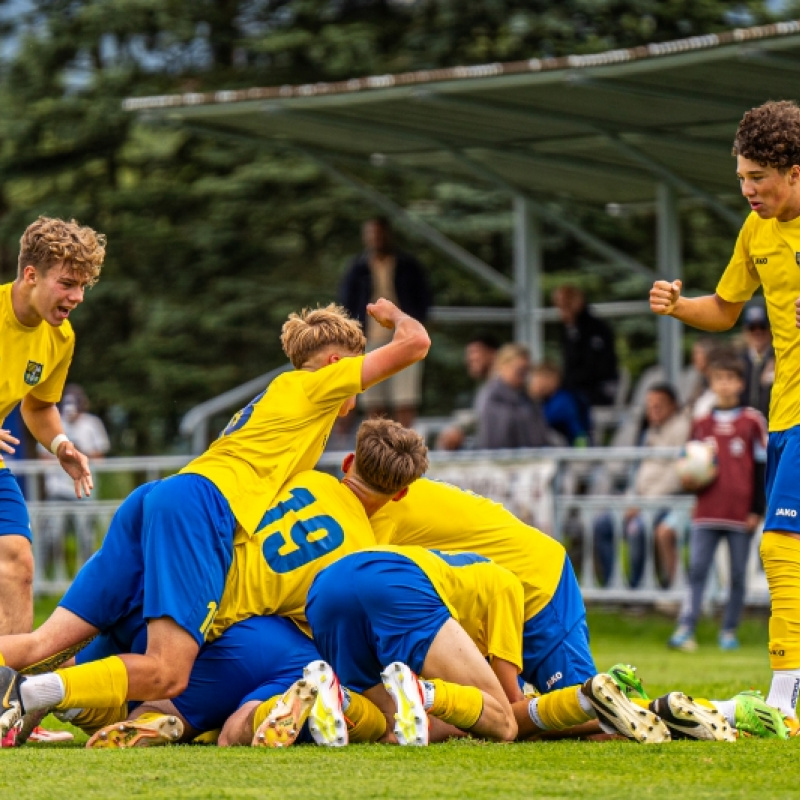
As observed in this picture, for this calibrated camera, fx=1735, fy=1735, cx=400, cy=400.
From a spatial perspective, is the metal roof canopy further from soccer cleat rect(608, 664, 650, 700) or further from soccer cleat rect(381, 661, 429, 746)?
soccer cleat rect(381, 661, 429, 746)

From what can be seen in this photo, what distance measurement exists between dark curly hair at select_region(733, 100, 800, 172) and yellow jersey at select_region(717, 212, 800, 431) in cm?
26

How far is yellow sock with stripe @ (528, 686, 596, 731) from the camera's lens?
6.17m

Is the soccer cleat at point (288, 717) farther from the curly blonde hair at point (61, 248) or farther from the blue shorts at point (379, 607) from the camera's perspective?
the curly blonde hair at point (61, 248)

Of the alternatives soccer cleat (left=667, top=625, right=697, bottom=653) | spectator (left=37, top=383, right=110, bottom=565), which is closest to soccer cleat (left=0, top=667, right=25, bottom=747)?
soccer cleat (left=667, top=625, right=697, bottom=653)

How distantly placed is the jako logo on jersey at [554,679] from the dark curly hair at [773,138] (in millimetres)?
2112

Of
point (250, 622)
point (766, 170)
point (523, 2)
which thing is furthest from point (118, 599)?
point (523, 2)

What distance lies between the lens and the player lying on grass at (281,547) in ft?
21.7

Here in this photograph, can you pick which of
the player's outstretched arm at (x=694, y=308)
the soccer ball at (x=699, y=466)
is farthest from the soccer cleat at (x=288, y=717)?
the soccer ball at (x=699, y=466)

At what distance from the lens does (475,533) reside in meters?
6.99

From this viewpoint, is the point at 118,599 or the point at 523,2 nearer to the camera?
the point at 118,599

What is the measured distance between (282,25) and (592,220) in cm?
491

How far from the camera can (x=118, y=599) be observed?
6672mm

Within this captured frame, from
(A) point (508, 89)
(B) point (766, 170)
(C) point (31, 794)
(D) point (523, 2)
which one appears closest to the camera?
(C) point (31, 794)

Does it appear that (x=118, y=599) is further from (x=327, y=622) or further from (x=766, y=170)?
(x=766, y=170)
